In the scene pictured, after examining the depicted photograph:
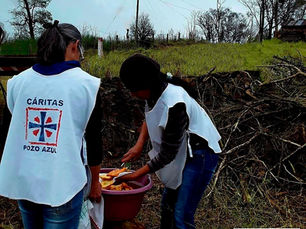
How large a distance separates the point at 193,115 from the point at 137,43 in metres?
12.5

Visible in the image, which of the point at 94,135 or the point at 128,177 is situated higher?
the point at 94,135

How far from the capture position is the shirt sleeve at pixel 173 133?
1.93 m

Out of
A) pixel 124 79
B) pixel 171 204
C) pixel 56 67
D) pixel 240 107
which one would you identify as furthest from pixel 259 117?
pixel 56 67

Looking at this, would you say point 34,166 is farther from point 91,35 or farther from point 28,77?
point 91,35

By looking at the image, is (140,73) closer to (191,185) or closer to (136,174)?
(136,174)

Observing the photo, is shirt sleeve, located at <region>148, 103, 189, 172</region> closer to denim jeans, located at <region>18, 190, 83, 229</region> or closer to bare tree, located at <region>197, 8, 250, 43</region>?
denim jeans, located at <region>18, 190, 83, 229</region>

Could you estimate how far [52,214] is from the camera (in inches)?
62.0

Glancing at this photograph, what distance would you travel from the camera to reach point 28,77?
161cm

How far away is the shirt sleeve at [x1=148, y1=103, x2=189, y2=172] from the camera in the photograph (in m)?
1.93

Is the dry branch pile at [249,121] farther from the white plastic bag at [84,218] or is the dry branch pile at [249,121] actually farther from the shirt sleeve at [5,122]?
the shirt sleeve at [5,122]

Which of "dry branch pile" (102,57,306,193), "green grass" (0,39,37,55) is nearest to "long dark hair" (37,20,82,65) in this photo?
"dry branch pile" (102,57,306,193)

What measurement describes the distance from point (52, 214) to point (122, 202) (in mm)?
844

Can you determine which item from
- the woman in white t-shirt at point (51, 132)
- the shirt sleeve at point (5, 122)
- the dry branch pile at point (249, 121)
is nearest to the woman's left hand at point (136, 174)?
the woman in white t-shirt at point (51, 132)

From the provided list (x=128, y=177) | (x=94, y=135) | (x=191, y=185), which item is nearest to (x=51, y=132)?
(x=94, y=135)
